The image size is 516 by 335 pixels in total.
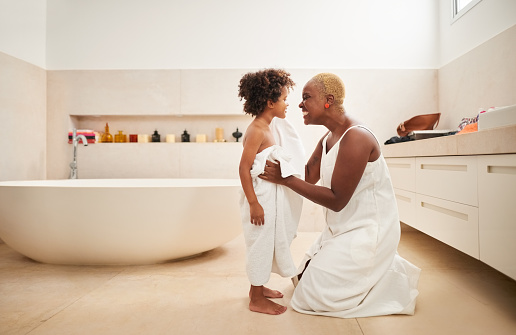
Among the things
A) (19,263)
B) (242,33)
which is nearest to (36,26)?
(242,33)

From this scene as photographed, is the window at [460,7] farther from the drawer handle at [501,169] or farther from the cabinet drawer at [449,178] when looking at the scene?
the drawer handle at [501,169]

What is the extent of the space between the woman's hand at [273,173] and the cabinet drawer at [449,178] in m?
0.92

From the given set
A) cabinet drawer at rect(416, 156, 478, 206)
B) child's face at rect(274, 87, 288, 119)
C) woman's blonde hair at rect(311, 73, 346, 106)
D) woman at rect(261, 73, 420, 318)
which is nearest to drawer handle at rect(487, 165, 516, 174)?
cabinet drawer at rect(416, 156, 478, 206)

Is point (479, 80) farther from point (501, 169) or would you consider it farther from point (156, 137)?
point (156, 137)

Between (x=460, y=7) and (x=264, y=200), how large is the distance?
2.85 metres

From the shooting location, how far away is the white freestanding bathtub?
224cm

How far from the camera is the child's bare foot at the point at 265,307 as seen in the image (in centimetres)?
163

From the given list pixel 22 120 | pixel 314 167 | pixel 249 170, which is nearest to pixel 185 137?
pixel 22 120

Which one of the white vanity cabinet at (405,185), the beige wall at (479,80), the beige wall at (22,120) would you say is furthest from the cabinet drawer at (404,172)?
the beige wall at (22,120)

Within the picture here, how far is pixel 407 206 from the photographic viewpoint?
2777 millimetres

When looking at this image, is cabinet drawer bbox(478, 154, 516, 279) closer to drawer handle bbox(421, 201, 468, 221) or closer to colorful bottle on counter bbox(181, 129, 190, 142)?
drawer handle bbox(421, 201, 468, 221)

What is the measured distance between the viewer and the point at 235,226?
253 centimetres

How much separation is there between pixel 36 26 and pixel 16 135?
3.65 feet

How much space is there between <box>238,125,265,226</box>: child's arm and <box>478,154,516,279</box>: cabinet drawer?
3.22 feet
